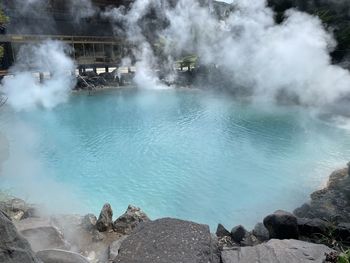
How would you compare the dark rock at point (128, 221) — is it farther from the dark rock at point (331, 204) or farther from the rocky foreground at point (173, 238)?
the dark rock at point (331, 204)

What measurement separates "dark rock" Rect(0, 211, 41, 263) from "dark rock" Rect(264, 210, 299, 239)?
4.09 metres

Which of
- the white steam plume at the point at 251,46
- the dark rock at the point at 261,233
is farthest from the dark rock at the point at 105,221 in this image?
the white steam plume at the point at 251,46

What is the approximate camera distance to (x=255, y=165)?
12203 mm

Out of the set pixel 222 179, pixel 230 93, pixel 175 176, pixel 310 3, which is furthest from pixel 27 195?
pixel 310 3

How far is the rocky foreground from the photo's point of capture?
4145 millimetres

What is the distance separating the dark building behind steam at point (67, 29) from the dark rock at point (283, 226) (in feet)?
80.7

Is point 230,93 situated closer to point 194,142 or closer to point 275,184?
point 194,142

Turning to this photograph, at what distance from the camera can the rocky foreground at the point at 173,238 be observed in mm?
4145

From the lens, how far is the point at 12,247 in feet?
10.6

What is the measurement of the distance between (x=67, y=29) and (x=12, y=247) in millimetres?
30643

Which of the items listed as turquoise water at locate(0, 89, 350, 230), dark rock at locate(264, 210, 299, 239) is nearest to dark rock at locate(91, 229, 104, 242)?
turquoise water at locate(0, 89, 350, 230)

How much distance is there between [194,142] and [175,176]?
3.60 m

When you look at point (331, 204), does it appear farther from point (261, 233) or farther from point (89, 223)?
point (89, 223)

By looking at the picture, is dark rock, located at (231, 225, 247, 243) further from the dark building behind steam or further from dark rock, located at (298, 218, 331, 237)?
the dark building behind steam
